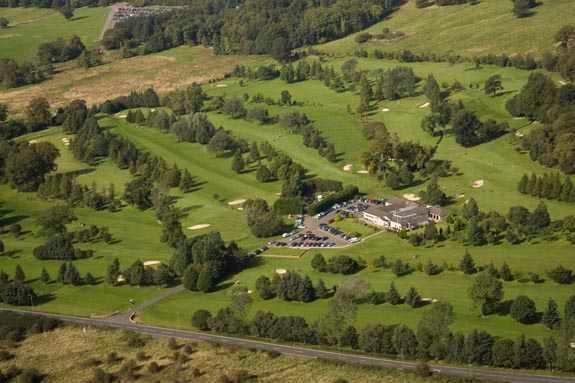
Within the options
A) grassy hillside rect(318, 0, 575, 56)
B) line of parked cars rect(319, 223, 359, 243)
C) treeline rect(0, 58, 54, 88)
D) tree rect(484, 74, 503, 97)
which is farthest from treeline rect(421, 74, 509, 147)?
treeline rect(0, 58, 54, 88)

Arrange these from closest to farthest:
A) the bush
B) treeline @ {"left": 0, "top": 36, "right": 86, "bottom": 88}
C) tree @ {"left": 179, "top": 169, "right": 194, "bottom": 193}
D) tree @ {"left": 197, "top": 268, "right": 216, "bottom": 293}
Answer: the bush → tree @ {"left": 197, "top": 268, "right": 216, "bottom": 293} → tree @ {"left": 179, "top": 169, "right": 194, "bottom": 193} → treeline @ {"left": 0, "top": 36, "right": 86, "bottom": 88}

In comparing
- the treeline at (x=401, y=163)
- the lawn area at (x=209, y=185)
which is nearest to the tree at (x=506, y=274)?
the lawn area at (x=209, y=185)

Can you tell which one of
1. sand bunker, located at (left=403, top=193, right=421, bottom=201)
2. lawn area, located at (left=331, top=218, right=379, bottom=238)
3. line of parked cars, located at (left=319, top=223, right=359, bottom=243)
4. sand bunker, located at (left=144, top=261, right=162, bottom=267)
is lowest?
lawn area, located at (left=331, top=218, right=379, bottom=238)

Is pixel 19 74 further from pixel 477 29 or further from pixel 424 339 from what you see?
pixel 424 339

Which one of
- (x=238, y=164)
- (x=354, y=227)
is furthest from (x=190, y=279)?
(x=238, y=164)

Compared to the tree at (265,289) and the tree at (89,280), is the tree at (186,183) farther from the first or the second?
the tree at (265,289)

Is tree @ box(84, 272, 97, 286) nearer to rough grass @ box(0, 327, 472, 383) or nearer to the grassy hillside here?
rough grass @ box(0, 327, 472, 383)

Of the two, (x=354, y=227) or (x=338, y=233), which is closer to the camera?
(x=338, y=233)
